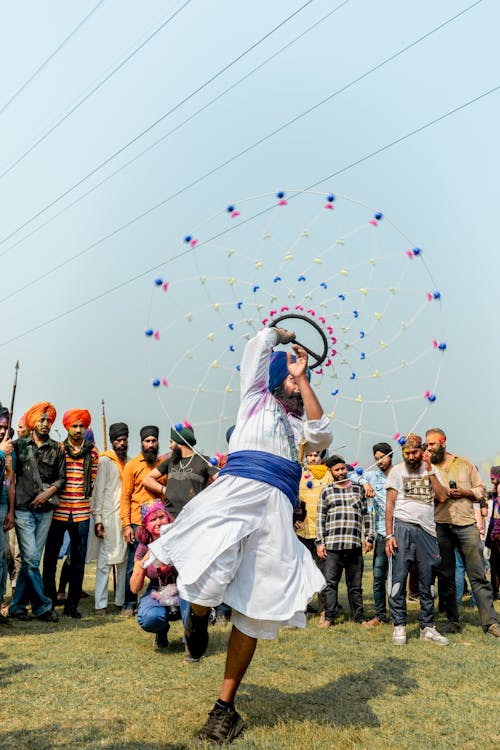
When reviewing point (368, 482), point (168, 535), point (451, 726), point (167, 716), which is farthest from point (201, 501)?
point (368, 482)

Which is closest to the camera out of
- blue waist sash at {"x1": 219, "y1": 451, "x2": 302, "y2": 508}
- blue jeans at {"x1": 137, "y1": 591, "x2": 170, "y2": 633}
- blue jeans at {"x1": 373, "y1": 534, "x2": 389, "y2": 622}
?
blue waist sash at {"x1": 219, "y1": 451, "x2": 302, "y2": 508}

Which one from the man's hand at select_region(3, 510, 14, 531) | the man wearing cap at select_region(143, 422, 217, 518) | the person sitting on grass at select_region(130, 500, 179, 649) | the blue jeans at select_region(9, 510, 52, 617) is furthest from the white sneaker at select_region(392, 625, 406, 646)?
the man's hand at select_region(3, 510, 14, 531)

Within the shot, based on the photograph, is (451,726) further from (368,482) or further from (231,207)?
(368,482)

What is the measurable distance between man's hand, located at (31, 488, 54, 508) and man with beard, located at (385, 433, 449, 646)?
362 cm

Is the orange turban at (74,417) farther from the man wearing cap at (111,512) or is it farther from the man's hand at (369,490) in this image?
the man's hand at (369,490)

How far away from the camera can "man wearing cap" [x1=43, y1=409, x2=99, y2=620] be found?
28.2 ft

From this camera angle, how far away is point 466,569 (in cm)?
817

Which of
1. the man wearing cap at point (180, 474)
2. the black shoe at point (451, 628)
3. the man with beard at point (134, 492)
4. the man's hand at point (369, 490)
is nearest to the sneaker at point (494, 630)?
the black shoe at point (451, 628)

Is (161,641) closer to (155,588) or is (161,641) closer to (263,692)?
(155,588)

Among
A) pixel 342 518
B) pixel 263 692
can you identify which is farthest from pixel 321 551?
pixel 263 692

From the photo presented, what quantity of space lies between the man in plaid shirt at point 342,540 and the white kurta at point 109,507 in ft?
7.97

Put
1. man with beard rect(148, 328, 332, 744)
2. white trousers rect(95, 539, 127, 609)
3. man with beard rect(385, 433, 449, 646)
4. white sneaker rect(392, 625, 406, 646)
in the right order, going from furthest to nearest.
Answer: white trousers rect(95, 539, 127, 609) < man with beard rect(385, 433, 449, 646) < white sneaker rect(392, 625, 406, 646) < man with beard rect(148, 328, 332, 744)

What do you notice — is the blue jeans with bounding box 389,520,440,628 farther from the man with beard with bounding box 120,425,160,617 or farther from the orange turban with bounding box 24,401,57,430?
the orange turban with bounding box 24,401,57,430

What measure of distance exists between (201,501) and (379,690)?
2056 millimetres
